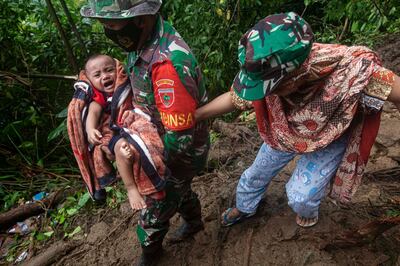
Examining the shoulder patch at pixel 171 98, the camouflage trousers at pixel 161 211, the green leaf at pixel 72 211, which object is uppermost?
the shoulder patch at pixel 171 98

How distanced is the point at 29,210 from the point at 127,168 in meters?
2.41

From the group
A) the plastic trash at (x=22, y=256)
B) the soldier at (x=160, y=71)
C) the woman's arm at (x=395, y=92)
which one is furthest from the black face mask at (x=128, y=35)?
the plastic trash at (x=22, y=256)

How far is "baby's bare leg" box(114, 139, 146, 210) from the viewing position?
1.84m

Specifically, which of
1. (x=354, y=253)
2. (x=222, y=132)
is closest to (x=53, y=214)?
(x=222, y=132)

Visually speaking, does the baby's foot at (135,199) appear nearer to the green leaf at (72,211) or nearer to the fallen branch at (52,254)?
the fallen branch at (52,254)

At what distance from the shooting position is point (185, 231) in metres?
2.87

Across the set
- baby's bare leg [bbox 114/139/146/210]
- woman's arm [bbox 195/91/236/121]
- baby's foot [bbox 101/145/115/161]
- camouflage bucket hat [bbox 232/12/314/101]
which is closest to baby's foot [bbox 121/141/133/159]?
baby's bare leg [bbox 114/139/146/210]

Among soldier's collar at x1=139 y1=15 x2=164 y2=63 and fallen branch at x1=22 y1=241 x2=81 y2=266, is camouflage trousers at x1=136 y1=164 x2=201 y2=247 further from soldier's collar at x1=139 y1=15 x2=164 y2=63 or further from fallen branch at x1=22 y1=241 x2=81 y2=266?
fallen branch at x1=22 y1=241 x2=81 y2=266

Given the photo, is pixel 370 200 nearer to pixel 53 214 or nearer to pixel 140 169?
pixel 140 169

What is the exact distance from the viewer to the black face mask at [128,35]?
190cm

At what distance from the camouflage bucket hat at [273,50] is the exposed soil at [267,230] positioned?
52.0 inches

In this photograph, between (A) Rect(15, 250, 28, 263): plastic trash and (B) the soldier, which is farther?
(A) Rect(15, 250, 28, 263): plastic trash

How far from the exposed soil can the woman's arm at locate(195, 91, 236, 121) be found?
3.69 feet

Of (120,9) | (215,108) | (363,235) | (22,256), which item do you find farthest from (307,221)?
(22,256)
